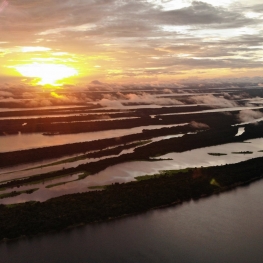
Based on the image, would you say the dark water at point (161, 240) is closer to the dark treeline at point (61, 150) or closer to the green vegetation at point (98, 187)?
the green vegetation at point (98, 187)

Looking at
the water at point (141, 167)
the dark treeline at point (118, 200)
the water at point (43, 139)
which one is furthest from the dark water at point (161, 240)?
the water at point (43, 139)

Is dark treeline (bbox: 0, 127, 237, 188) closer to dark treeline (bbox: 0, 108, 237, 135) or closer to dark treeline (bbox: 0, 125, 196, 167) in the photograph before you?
dark treeline (bbox: 0, 125, 196, 167)

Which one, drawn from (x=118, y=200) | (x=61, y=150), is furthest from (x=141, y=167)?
(x=61, y=150)

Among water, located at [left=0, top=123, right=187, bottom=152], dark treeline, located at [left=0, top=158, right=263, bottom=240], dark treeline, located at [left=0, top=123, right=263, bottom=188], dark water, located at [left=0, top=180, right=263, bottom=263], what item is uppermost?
water, located at [left=0, top=123, right=187, bottom=152]

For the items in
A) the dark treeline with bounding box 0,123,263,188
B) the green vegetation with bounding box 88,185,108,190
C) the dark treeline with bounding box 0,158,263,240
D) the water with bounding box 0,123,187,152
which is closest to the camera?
the dark treeline with bounding box 0,158,263,240

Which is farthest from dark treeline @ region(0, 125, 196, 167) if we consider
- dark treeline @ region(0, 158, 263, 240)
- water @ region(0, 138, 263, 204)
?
dark treeline @ region(0, 158, 263, 240)

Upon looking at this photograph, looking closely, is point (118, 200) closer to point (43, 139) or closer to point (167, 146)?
point (167, 146)

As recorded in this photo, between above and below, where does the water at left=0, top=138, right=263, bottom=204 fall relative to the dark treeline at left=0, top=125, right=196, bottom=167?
below
